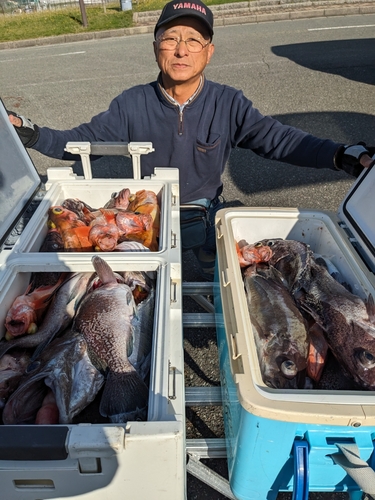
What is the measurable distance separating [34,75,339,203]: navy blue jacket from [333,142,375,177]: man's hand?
0.37 meters

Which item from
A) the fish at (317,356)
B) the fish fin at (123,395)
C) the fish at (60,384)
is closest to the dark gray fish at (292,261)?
the fish at (317,356)

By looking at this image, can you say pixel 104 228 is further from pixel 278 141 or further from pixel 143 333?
pixel 278 141

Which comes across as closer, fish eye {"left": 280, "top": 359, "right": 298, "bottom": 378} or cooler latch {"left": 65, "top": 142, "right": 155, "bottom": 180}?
fish eye {"left": 280, "top": 359, "right": 298, "bottom": 378}

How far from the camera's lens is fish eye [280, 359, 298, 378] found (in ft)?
4.18

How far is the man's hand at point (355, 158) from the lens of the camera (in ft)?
5.95

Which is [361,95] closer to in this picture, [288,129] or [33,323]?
[288,129]

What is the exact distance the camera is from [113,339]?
1.26 metres

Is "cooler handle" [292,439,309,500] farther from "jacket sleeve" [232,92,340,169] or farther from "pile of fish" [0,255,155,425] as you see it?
"jacket sleeve" [232,92,340,169]

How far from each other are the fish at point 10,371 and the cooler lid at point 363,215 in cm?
152

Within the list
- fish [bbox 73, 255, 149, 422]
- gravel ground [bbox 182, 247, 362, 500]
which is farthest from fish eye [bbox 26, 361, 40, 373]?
gravel ground [bbox 182, 247, 362, 500]

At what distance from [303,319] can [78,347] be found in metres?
0.91

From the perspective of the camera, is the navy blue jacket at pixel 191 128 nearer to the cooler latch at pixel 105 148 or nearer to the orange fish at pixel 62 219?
the cooler latch at pixel 105 148

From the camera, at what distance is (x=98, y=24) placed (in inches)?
534

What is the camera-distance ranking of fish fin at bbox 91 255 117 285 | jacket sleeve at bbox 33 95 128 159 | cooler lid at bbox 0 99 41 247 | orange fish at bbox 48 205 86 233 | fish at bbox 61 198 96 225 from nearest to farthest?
fish fin at bbox 91 255 117 285
cooler lid at bbox 0 99 41 247
orange fish at bbox 48 205 86 233
fish at bbox 61 198 96 225
jacket sleeve at bbox 33 95 128 159
